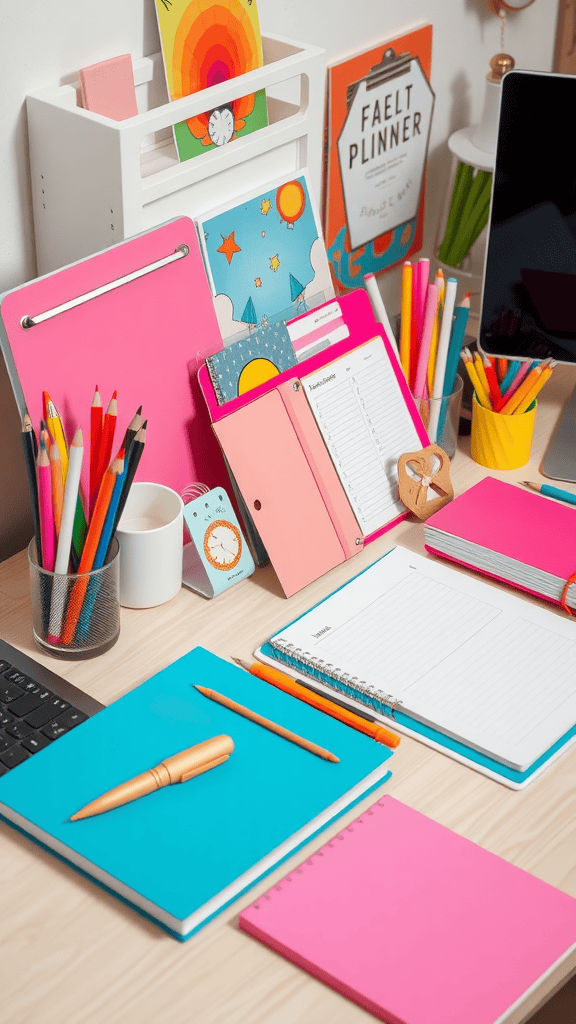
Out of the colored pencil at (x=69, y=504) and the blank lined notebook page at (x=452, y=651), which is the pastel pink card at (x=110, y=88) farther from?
the blank lined notebook page at (x=452, y=651)

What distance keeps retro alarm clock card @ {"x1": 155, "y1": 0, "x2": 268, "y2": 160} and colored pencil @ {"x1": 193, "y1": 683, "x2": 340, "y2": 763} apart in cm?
50

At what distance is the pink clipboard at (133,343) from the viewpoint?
93 centimetres

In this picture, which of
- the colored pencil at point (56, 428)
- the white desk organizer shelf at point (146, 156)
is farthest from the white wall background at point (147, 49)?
the colored pencil at point (56, 428)

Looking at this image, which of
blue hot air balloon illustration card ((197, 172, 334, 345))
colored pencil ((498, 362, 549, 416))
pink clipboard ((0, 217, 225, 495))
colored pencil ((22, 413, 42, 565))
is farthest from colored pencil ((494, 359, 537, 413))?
colored pencil ((22, 413, 42, 565))

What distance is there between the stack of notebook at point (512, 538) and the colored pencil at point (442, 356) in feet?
0.34

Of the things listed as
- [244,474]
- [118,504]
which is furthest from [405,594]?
[118,504]

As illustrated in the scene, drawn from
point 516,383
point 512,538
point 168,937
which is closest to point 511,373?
point 516,383

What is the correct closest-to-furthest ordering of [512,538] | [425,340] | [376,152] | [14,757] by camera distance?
[14,757] < [512,538] < [425,340] < [376,152]

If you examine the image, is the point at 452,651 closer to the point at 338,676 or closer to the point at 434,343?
the point at 338,676

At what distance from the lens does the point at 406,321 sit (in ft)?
3.93

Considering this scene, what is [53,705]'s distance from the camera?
0.89 meters

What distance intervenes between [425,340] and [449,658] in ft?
1.27

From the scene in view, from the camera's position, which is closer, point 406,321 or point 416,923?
point 416,923

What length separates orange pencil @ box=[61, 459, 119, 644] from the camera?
2.90ft
